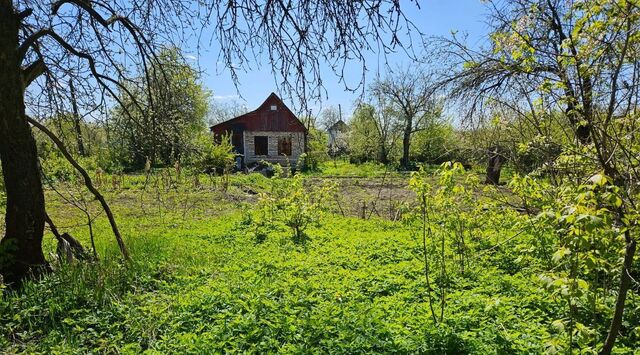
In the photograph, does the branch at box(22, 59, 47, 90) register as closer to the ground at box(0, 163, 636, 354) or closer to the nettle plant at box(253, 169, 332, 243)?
the ground at box(0, 163, 636, 354)

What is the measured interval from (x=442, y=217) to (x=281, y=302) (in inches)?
85.0

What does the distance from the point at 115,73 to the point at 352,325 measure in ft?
13.8

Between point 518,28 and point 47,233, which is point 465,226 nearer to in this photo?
point 518,28

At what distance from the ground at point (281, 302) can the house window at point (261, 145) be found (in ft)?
72.1

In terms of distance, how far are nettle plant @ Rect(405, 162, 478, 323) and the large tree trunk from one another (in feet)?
12.5

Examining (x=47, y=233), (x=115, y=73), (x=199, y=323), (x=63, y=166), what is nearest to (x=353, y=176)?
(x=63, y=166)

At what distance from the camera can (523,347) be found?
2793 millimetres

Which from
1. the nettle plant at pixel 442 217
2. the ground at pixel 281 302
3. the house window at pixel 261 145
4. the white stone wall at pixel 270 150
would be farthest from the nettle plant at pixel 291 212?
the house window at pixel 261 145

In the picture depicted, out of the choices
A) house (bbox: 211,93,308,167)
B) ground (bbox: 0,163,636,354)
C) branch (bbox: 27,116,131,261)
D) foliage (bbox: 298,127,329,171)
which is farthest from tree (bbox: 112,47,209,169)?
house (bbox: 211,93,308,167)

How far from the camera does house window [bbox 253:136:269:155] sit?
93.9 ft

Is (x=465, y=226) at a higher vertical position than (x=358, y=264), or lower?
higher

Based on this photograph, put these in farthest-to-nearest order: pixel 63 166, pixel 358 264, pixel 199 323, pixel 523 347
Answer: pixel 63 166 → pixel 358 264 → pixel 199 323 → pixel 523 347

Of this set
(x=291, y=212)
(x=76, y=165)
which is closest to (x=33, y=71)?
(x=76, y=165)

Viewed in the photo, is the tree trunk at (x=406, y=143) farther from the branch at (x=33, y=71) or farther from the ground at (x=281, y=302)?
the branch at (x=33, y=71)
